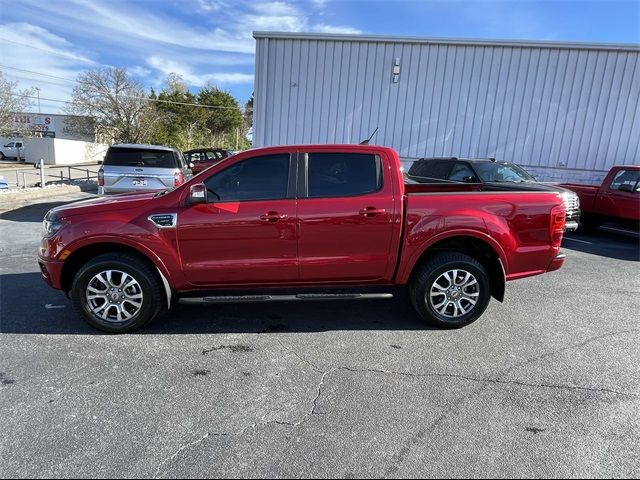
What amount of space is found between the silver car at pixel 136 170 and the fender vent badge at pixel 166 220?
563 cm

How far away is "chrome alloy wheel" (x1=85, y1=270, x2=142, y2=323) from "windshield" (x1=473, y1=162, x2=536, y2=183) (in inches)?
283

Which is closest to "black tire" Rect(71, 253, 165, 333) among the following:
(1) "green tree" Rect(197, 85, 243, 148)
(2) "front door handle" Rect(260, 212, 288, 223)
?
(2) "front door handle" Rect(260, 212, 288, 223)

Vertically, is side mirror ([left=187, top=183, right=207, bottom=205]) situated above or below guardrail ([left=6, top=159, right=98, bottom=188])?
above

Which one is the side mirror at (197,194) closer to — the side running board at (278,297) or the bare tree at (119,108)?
the side running board at (278,297)

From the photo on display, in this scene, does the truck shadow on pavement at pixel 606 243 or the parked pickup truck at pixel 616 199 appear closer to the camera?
the truck shadow on pavement at pixel 606 243

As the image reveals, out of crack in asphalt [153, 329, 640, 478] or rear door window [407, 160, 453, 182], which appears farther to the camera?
rear door window [407, 160, 453, 182]

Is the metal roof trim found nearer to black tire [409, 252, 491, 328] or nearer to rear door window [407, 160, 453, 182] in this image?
rear door window [407, 160, 453, 182]

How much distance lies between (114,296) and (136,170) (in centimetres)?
622

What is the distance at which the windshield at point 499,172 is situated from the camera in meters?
8.71

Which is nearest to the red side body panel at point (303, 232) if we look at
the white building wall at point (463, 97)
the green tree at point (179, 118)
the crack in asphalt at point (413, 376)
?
the crack in asphalt at point (413, 376)

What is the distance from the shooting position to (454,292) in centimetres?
413

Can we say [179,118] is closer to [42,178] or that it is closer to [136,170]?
[42,178]

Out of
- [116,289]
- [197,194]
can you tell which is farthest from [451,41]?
[116,289]

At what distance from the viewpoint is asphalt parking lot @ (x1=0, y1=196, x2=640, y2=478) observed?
2377mm
